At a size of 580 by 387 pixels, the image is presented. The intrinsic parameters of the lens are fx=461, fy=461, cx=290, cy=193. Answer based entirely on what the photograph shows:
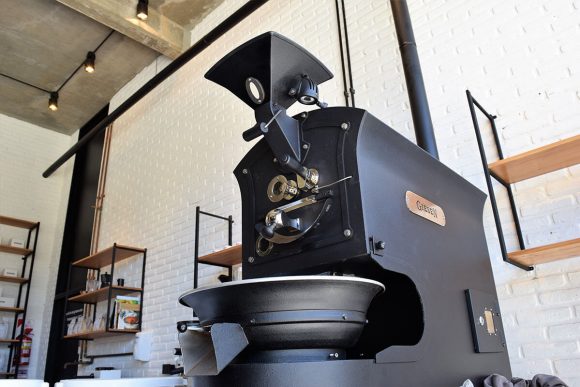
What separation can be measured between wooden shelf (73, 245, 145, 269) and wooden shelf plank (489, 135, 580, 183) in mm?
3102

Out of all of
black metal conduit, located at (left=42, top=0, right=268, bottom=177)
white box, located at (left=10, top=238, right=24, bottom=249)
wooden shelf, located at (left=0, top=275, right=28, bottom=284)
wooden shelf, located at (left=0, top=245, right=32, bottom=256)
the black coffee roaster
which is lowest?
the black coffee roaster

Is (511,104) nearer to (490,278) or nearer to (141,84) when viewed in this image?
(490,278)

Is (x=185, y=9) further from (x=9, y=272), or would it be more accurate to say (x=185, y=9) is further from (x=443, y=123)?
(x=9, y=272)

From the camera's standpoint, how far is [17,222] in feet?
18.4

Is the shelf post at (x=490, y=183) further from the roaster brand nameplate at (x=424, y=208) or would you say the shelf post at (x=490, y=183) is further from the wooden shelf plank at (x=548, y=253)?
the roaster brand nameplate at (x=424, y=208)

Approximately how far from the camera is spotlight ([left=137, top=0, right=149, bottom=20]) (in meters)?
3.94

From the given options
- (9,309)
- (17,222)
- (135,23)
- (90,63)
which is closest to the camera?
(135,23)

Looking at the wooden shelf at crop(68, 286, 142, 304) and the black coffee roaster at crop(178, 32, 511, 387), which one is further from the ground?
the wooden shelf at crop(68, 286, 142, 304)

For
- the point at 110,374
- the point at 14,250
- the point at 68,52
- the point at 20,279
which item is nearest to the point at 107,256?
the point at 110,374

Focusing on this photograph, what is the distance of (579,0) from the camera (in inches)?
76.7

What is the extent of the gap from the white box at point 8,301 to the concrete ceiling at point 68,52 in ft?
7.48

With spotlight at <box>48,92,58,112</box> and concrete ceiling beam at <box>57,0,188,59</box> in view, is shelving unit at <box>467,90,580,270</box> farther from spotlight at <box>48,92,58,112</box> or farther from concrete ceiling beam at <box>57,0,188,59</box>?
spotlight at <box>48,92,58,112</box>

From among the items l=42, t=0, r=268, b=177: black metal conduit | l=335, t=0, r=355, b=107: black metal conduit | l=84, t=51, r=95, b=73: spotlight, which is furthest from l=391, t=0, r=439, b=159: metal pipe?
l=84, t=51, r=95, b=73: spotlight

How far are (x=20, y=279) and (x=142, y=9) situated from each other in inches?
139
